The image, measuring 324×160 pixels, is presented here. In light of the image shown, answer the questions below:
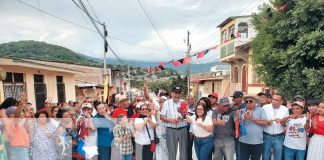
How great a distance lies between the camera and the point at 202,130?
5.47m

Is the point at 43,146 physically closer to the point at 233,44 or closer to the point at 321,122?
the point at 321,122

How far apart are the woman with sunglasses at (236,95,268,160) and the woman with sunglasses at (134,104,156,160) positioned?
1.67 m

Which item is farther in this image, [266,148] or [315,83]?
[315,83]

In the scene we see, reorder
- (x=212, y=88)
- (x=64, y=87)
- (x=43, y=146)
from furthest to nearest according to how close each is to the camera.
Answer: (x=212, y=88) → (x=64, y=87) → (x=43, y=146)

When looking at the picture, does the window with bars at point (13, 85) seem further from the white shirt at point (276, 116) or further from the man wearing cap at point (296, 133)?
the man wearing cap at point (296, 133)

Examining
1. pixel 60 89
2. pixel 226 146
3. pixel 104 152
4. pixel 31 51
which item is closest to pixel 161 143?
pixel 104 152

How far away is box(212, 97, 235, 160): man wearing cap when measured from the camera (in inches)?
212

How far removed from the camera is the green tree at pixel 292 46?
7848mm

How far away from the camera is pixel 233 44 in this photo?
21.3m

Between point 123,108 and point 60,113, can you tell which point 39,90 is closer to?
point 60,113

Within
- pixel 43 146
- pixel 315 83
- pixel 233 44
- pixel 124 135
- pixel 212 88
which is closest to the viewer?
pixel 43 146

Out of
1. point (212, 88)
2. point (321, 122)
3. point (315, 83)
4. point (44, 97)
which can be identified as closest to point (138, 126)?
point (321, 122)

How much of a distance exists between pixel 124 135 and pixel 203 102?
1.60 metres

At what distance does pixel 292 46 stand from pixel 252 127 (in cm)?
403
